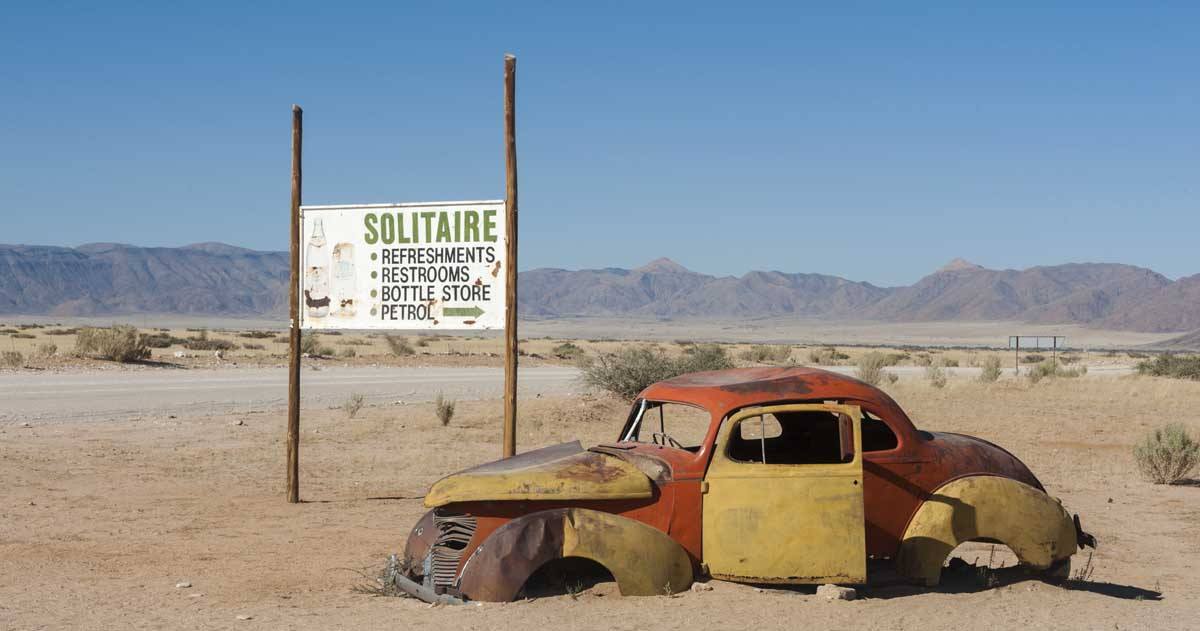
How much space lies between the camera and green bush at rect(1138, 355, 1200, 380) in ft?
125

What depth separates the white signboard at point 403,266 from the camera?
41.2 ft

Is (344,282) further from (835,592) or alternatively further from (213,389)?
(213,389)

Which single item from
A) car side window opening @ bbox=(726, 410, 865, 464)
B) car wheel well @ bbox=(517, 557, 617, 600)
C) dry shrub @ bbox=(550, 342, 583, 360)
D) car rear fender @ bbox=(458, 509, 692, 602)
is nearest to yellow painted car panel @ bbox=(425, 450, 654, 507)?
car rear fender @ bbox=(458, 509, 692, 602)

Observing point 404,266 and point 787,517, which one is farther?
point 404,266

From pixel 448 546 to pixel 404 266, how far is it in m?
5.46

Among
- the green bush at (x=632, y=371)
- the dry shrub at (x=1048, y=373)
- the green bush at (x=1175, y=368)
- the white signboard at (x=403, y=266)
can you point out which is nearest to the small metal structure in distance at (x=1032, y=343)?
the dry shrub at (x=1048, y=373)

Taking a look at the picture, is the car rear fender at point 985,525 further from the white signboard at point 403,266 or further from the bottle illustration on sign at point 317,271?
the bottle illustration on sign at point 317,271

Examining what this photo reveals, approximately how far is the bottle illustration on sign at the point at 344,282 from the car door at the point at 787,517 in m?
6.38

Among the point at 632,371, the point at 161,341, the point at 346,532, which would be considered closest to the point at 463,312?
the point at 346,532

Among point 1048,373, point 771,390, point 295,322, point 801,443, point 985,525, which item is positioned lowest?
point 1048,373

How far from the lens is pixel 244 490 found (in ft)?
46.5

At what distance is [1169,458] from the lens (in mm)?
15703

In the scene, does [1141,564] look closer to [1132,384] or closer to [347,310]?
[347,310]

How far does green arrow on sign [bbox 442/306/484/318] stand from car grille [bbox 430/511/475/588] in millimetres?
4700
